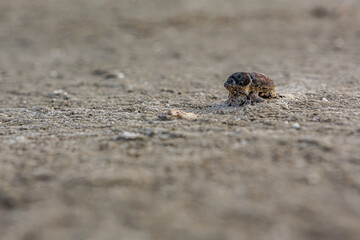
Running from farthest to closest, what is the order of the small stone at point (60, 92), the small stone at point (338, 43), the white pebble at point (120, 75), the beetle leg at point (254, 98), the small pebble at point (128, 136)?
the small stone at point (338, 43), the white pebble at point (120, 75), the small stone at point (60, 92), the beetle leg at point (254, 98), the small pebble at point (128, 136)

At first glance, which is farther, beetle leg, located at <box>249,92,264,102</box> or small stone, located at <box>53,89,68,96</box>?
small stone, located at <box>53,89,68,96</box>

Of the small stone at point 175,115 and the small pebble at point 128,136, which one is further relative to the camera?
the small stone at point 175,115

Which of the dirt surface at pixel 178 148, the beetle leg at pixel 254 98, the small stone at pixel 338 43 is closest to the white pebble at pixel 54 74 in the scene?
the dirt surface at pixel 178 148

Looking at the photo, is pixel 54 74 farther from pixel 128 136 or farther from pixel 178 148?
pixel 178 148

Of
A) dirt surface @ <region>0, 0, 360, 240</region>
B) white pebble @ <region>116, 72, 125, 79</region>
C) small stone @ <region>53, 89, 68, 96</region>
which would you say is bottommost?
dirt surface @ <region>0, 0, 360, 240</region>

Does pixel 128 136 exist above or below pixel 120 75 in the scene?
below

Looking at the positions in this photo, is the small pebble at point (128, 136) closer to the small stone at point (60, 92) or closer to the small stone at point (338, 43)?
the small stone at point (60, 92)

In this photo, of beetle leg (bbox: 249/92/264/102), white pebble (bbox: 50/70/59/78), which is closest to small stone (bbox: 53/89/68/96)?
white pebble (bbox: 50/70/59/78)

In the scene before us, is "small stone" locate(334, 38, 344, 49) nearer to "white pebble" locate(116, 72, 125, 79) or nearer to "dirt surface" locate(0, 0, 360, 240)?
"dirt surface" locate(0, 0, 360, 240)

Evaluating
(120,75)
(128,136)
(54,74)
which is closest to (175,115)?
(128,136)
